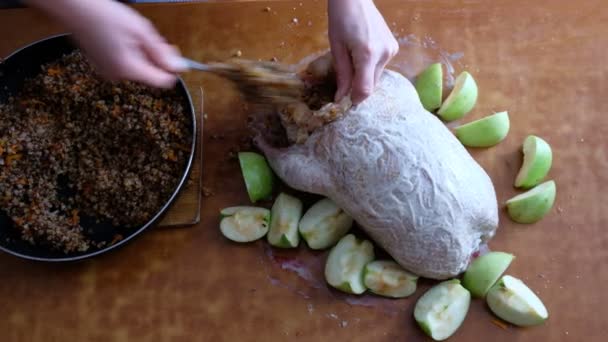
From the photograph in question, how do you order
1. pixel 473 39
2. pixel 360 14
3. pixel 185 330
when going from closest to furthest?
pixel 360 14 → pixel 185 330 → pixel 473 39

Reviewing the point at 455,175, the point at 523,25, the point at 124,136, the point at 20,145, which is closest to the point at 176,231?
the point at 124,136

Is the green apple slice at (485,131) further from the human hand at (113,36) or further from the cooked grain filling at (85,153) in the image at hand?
the human hand at (113,36)

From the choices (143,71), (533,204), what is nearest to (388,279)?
(533,204)

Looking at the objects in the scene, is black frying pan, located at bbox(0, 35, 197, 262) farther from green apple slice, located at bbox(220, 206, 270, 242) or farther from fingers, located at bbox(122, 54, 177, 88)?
fingers, located at bbox(122, 54, 177, 88)

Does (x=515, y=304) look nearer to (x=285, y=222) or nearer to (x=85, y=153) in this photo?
(x=285, y=222)

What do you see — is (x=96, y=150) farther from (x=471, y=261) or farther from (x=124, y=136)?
(x=471, y=261)

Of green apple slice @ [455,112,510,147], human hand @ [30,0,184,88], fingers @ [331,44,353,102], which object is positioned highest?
human hand @ [30,0,184,88]

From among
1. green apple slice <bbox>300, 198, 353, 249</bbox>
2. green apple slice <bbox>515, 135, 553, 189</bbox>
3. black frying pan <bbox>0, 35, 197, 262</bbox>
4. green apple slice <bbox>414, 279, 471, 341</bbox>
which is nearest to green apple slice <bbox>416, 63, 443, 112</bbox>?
green apple slice <bbox>515, 135, 553, 189</bbox>
